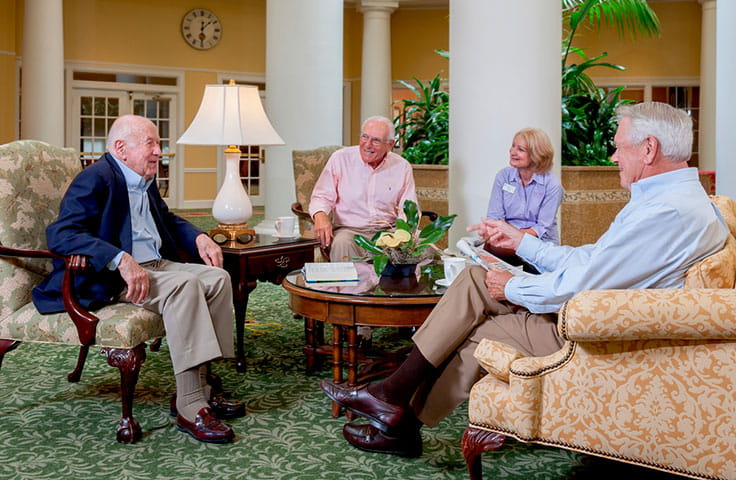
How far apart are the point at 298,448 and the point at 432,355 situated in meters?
0.65

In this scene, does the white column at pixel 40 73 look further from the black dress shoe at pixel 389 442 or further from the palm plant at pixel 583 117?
the black dress shoe at pixel 389 442

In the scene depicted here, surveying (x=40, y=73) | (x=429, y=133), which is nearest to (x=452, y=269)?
(x=429, y=133)

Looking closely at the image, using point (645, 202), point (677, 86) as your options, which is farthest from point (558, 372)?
point (677, 86)

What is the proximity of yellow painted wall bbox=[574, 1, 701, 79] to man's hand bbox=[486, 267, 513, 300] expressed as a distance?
11940 mm

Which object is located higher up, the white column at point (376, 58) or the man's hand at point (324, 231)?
the white column at point (376, 58)

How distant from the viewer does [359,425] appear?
291cm

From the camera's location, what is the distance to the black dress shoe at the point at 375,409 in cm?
272

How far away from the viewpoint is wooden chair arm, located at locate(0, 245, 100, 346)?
2.94m

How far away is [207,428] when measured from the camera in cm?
293

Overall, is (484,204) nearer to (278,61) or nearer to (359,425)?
(359,425)

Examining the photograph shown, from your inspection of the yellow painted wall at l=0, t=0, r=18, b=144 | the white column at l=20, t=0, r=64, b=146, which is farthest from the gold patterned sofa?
the yellow painted wall at l=0, t=0, r=18, b=144

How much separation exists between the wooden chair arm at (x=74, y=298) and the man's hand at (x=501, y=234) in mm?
1536

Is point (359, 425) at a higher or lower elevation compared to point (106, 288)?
lower

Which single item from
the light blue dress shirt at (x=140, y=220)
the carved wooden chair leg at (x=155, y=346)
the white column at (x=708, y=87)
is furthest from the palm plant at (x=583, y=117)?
the white column at (x=708, y=87)
